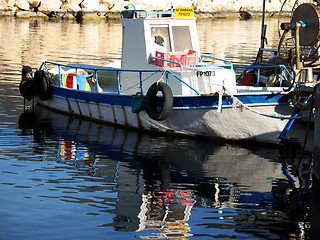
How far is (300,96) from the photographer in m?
17.5

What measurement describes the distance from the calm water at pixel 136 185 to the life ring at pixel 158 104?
0.81 m

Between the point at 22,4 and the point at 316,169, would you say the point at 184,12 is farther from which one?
the point at 22,4

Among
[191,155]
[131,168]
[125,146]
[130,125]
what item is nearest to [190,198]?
[131,168]

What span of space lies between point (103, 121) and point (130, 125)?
1.31m

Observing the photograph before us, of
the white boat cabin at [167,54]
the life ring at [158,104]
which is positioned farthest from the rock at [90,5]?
the life ring at [158,104]

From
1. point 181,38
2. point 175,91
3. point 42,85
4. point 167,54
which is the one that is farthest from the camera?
point 42,85

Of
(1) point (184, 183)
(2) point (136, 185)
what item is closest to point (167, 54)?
(1) point (184, 183)

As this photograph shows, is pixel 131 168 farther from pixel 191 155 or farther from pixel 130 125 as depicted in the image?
pixel 130 125

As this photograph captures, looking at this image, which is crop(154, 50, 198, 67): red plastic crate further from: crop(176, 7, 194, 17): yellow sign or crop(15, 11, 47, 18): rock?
crop(15, 11, 47, 18): rock

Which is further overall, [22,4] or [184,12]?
[22,4]

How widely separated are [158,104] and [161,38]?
2633 mm

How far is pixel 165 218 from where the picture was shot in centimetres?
1211

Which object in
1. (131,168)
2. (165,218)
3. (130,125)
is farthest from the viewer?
(130,125)

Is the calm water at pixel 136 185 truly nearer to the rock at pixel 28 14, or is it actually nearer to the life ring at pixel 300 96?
the life ring at pixel 300 96
